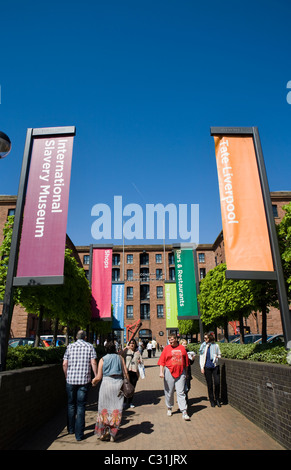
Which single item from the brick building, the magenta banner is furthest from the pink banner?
the brick building

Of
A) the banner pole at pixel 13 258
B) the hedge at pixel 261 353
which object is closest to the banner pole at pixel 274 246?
the hedge at pixel 261 353

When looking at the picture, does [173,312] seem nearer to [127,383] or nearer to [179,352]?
[179,352]

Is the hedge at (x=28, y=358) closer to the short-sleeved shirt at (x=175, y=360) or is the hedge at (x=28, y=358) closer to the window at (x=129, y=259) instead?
the short-sleeved shirt at (x=175, y=360)

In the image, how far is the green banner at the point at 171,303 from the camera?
26.5 m

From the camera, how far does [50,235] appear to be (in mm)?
7117

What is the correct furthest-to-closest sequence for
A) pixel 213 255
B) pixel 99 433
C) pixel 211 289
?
pixel 213 255 < pixel 211 289 < pixel 99 433

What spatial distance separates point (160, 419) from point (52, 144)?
6820mm

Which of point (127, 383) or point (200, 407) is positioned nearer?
point (127, 383)

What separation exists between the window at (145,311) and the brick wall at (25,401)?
175 feet

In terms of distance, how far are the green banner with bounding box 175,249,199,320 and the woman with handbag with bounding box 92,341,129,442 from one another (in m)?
13.1

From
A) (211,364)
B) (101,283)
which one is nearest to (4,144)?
(211,364)

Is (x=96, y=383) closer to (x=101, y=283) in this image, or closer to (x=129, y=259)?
(x=101, y=283)

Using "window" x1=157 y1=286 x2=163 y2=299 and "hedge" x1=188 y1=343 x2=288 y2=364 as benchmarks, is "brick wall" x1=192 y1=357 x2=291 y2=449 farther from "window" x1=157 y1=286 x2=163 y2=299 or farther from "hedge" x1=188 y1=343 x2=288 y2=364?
"window" x1=157 y1=286 x2=163 y2=299
